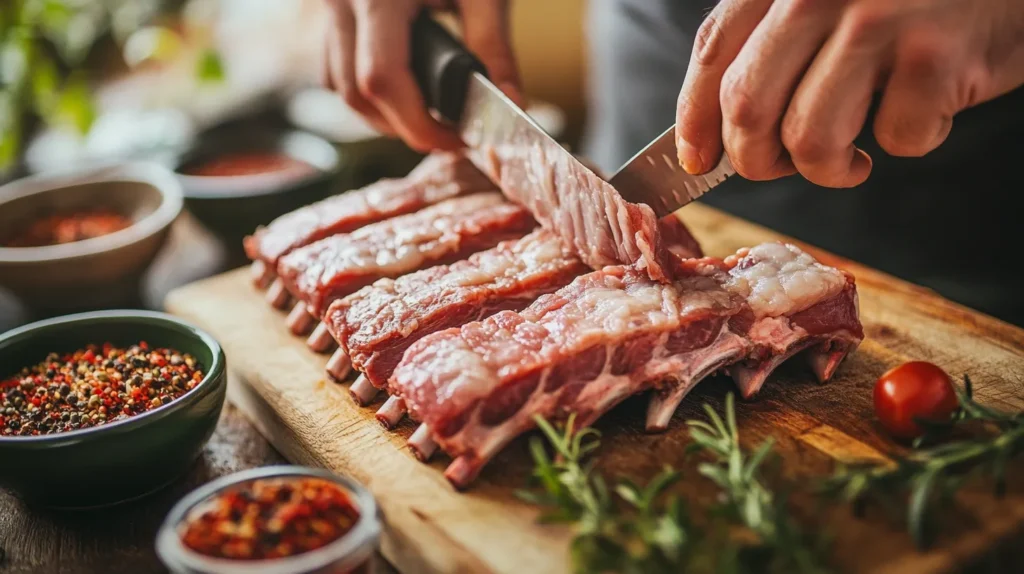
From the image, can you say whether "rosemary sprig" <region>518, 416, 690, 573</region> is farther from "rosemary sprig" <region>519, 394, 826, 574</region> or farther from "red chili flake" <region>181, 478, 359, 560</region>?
"red chili flake" <region>181, 478, 359, 560</region>

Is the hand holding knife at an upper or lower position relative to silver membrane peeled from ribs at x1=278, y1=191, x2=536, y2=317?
upper

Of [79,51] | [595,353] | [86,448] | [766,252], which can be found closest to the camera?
[86,448]

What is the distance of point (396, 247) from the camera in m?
3.56

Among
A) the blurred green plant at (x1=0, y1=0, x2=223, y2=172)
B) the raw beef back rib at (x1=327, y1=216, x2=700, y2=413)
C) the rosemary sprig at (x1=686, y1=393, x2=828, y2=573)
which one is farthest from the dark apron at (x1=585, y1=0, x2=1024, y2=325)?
the blurred green plant at (x1=0, y1=0, x2=223, y2=172)

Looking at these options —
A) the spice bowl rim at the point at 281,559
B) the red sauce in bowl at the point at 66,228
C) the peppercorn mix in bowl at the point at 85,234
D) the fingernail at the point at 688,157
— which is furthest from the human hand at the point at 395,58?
the spice bowl rim at the point at 281,559

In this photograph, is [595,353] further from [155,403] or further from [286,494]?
[155,403]

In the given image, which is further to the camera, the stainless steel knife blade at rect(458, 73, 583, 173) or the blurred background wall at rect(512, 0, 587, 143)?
the blurred background wall at rect(512, 0, 587, 143)

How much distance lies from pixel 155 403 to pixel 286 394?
0.49 metres

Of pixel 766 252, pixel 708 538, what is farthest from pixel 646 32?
pixel 708 538

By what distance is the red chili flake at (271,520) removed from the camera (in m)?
2.20

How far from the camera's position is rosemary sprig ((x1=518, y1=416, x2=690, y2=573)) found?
2.14m

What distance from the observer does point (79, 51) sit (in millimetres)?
5812

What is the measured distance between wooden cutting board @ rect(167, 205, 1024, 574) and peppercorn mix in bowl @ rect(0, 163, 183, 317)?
0.30m

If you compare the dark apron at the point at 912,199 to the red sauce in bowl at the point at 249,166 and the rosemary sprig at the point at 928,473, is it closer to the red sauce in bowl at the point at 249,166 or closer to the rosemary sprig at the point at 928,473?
the rosemary sprig at the point at 928,473
